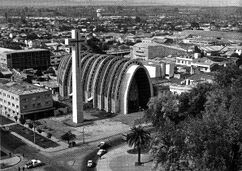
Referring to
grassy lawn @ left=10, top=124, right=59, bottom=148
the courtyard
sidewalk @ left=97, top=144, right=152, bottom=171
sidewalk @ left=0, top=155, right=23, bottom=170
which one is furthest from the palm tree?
sidewalk @ left=0, top=155, right=23, bottom=170

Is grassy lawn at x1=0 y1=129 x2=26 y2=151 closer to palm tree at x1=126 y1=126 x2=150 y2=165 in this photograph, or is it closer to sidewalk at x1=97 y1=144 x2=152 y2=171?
sidewalk at x1=97 y1=144 x2=152 y2=171

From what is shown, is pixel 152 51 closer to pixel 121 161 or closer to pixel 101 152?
pixel 101 152

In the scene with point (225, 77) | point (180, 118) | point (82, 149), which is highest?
point (225, 77)

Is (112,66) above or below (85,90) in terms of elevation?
above

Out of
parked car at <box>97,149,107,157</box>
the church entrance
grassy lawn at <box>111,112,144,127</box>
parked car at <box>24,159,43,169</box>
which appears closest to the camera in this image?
parked car at <box>24,159,43,169</box>

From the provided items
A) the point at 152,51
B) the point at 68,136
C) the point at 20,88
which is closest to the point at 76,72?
the point at 68,136

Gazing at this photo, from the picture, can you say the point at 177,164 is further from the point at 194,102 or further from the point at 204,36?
the point at 204,36

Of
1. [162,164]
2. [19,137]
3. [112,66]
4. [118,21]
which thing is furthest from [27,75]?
[118,21]
